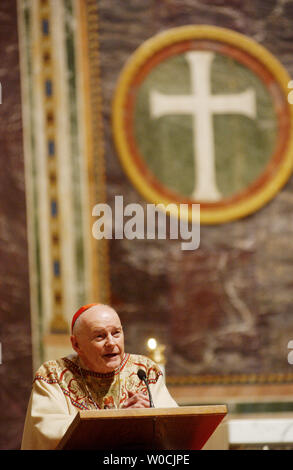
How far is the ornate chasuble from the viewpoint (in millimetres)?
4430

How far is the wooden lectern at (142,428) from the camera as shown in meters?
3.62

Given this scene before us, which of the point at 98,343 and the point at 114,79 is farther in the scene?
the point at 114,79

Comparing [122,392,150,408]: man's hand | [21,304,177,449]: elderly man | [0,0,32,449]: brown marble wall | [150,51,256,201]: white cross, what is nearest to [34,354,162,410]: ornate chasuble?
[21,304,177,449]: elderly man

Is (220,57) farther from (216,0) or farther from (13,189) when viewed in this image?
(13,189)

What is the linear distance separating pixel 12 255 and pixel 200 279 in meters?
1.47

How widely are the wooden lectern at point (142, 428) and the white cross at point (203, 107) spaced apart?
3.34 m

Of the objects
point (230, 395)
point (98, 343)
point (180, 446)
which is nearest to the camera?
point (180, 446)

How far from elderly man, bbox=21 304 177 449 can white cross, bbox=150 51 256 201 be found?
2.68m

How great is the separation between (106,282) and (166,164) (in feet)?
3.47

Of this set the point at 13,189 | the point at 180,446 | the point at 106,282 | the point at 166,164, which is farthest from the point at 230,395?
the point at 180,446

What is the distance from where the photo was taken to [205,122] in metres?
7.10

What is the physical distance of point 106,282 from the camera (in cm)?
683

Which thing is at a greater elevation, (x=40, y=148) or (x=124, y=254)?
(x=40, y=148)

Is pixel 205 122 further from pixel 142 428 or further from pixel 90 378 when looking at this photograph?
pixel 142 428
